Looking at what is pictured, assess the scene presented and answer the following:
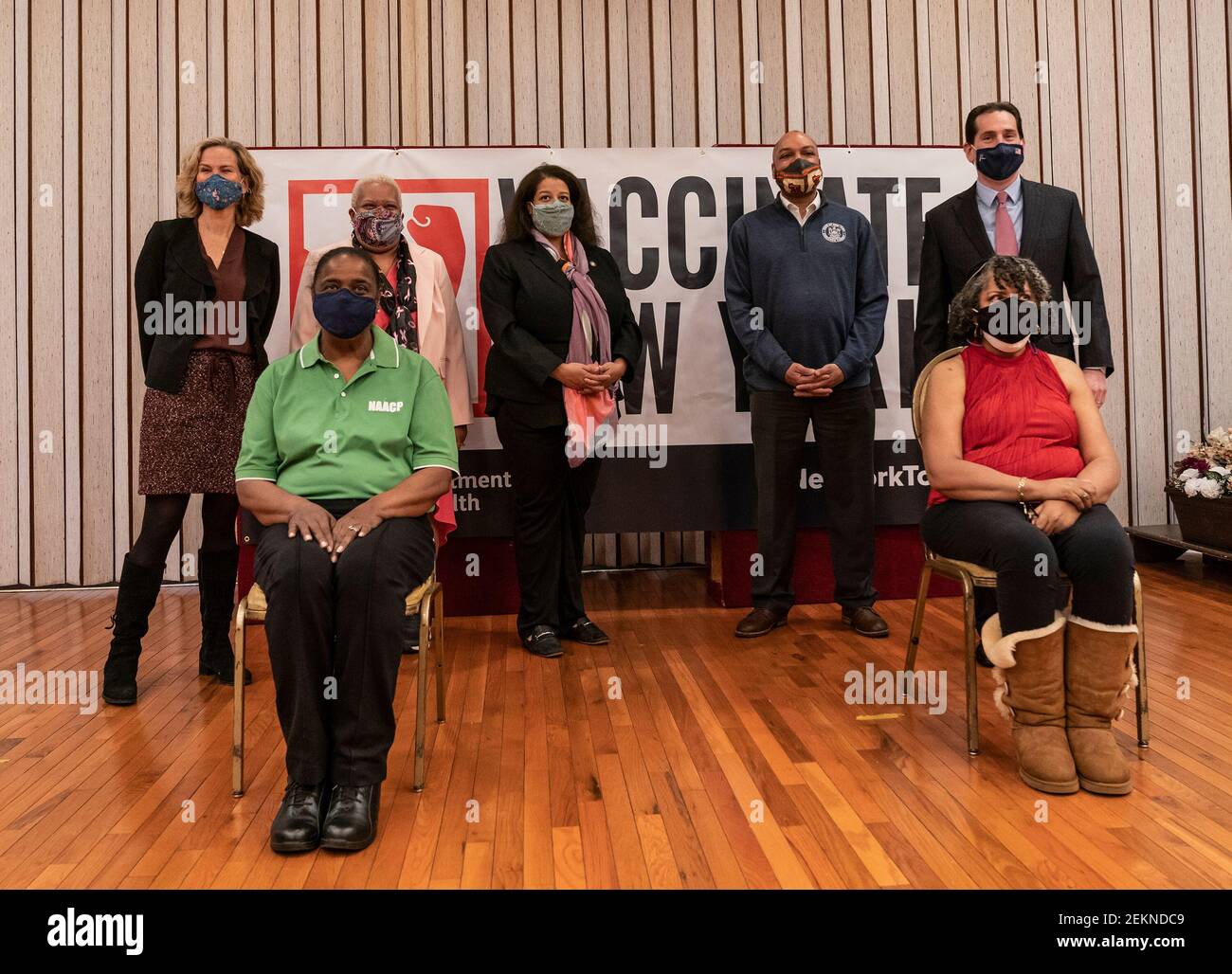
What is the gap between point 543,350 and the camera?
3.70 metres

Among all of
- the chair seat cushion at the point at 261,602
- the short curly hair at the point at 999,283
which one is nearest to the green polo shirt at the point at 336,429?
the chair seat cushion at the point at 261,602

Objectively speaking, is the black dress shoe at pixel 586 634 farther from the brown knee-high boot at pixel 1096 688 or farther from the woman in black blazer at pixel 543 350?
the brown knee-high boot at pixel 1096 688

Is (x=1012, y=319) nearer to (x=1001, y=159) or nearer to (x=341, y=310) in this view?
(x=1001, y=159)

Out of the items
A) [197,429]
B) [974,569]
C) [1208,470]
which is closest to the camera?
[974,569]

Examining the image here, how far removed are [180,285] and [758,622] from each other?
2.25 meters

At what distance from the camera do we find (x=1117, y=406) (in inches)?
214

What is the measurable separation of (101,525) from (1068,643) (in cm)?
440

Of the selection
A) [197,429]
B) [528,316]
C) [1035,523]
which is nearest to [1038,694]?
Result: [1035,523]

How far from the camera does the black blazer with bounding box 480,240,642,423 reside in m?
3.71

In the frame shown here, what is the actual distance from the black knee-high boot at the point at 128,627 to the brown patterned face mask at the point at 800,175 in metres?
2.52
